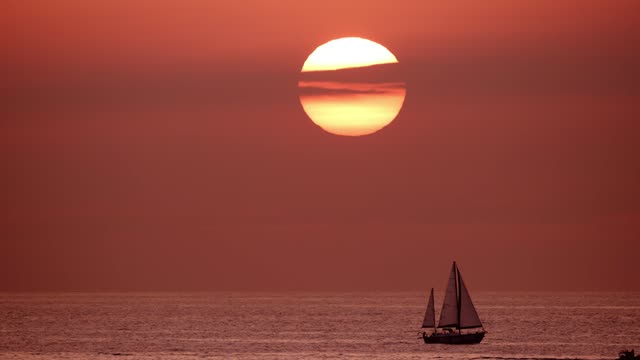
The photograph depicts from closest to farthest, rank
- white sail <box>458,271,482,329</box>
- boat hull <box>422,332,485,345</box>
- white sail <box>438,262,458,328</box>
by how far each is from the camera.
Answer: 1. white sail <box>438,262,458,328</box>
2. white sail <box>458,271,482,329</box>
3. boat hull <box>422,332,485,345</box>

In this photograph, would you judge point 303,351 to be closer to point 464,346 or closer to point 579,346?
point 464,346

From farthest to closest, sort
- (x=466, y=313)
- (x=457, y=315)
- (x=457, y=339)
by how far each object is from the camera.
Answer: (x=457, y=339), (x=466, y=313), (x=457, y=315)

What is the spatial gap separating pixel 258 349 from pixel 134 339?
30.1 m

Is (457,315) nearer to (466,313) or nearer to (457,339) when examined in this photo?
(466,313)

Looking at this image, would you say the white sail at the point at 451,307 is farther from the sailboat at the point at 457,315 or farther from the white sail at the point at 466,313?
the white sail at the point at 466,313

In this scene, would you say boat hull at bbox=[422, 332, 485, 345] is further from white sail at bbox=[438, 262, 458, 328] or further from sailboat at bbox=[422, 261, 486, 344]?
white sail at bbox=[438, 262, 458, 328]

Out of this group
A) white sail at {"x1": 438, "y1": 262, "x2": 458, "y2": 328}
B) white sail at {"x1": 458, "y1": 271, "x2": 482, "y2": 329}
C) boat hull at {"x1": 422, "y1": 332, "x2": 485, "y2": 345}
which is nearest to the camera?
white sail at {"x1": 438, "y1": 262, "x2": 458, "y2": 328}

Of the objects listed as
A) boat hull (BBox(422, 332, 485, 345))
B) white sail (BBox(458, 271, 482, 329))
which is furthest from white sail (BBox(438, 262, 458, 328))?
boat hull (BBox(422, 332, 485, 345))

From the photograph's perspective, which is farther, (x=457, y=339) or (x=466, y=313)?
(x=457, y=339)

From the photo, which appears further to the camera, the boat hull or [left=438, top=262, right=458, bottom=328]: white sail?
the boat hull

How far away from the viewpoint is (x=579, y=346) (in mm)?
173625

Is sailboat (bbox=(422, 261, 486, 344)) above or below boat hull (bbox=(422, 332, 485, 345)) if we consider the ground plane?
above

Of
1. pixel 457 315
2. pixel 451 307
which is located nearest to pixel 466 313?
pixel 457 315

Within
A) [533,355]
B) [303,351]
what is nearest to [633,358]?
[533,355]
